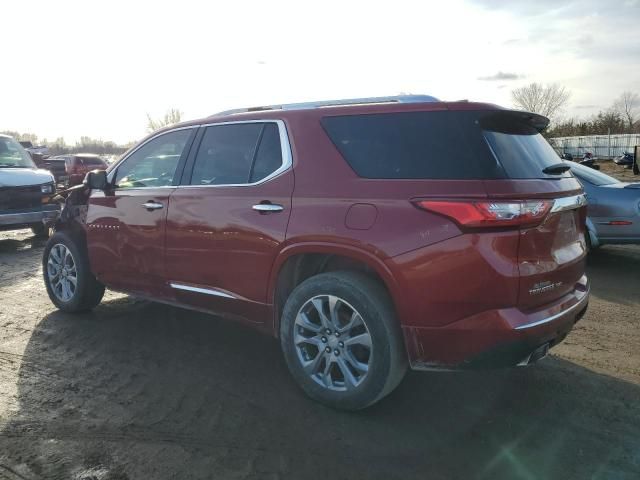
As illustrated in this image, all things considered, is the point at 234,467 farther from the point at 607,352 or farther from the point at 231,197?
the point at 607,352

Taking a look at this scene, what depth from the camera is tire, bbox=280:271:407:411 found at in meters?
3.23

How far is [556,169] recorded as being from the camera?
3.46 m

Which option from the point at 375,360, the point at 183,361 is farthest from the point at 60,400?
A: the point at 375,360

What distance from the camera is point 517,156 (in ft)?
10.5

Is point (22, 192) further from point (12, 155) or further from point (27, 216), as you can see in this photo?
point (12, 155)

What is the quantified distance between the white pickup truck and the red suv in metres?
6.65

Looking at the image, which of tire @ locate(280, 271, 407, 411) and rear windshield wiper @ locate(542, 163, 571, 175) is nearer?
tire @ locate(280, 271, 407, 411)

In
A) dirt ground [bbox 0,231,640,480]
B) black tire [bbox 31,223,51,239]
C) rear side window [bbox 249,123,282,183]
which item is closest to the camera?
dirt ground [bbox 0,231,640,480]

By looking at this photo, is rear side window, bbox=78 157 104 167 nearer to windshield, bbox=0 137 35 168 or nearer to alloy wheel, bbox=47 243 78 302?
windshield, bbox=0 137 35 168

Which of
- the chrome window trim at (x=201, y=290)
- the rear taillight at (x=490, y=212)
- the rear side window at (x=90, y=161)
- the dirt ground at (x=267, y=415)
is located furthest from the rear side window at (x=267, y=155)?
the rear side window at (x=90, y=161)

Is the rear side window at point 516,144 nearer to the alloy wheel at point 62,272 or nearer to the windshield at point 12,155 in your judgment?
the alloy wheel at point 62,272

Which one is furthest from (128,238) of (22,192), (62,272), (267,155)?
(22,192)

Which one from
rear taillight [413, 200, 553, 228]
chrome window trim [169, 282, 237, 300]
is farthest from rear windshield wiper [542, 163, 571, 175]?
chrome window trim [169, 282, 237, 300]

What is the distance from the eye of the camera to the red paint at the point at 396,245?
2947 millimetres
